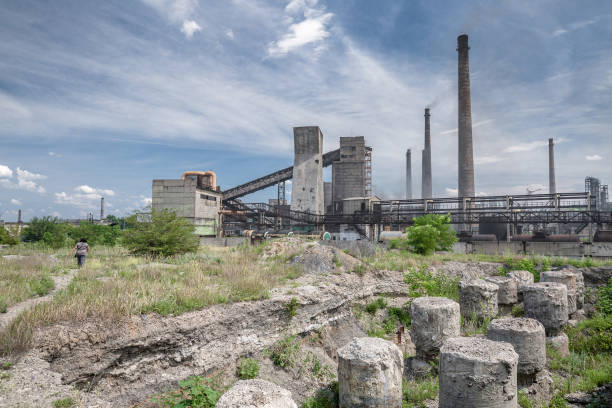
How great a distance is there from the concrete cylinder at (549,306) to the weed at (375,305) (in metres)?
3.62

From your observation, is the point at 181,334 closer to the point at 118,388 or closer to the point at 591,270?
the point at 118,388

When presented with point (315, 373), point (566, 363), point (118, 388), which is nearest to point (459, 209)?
point (566, 363)

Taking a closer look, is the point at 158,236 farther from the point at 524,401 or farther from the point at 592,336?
the point at 592,336

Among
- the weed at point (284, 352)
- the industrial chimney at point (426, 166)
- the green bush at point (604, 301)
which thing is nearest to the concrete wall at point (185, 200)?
the weed at point (284, 352)

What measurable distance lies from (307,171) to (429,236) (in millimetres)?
22247

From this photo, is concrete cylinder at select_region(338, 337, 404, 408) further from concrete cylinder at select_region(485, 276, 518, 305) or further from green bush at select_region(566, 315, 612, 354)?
concrete cylinder at select_region(485, 276, 518, 305)

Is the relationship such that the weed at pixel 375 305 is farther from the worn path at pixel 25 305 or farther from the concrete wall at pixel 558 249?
the concrete wall at pixel 558 249

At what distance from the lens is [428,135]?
52500 millimetres

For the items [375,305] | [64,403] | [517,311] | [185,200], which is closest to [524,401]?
[375,305]

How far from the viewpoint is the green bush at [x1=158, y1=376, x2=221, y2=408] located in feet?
14.0

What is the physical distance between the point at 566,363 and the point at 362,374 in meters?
5.12

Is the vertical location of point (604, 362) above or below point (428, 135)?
below

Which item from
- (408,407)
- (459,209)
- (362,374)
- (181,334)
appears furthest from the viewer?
(459,209)

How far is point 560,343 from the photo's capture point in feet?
24.7
